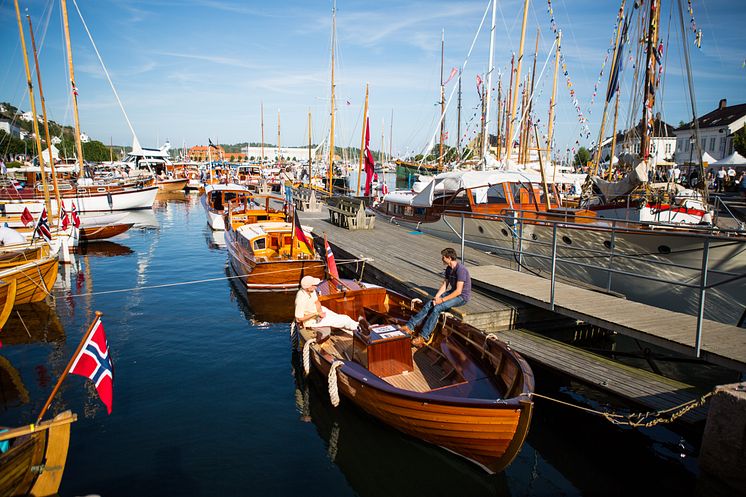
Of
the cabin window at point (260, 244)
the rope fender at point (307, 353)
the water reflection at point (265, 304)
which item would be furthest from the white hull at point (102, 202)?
the rope fender at point (307, 353)

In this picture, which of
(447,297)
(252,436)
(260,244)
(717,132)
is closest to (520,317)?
(447,297)

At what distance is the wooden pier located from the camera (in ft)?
21.4

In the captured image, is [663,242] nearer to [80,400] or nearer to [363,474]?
[363,474]

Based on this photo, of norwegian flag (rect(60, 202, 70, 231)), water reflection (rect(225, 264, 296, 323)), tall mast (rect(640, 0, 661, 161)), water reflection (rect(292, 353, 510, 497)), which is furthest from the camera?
norwegian flag (rect(60, 202, 70, 231))

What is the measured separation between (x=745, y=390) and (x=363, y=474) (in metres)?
5.01

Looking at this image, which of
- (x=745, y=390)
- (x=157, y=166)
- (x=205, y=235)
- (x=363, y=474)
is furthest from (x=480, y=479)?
(x=157, y=166)

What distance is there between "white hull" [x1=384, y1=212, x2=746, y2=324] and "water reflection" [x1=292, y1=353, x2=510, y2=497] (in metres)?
4.25

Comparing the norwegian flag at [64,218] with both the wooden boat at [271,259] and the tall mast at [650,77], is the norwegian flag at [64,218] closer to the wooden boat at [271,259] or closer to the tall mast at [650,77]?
the wooden boat at [271,259]

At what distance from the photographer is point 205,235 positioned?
28.0m

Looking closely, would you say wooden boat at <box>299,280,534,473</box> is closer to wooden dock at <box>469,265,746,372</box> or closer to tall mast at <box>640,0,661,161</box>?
wooden dock at <box>469,265,746,372</box>

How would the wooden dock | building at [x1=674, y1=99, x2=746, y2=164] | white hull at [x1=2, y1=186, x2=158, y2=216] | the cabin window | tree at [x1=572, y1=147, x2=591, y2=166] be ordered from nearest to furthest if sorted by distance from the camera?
the wooden dock, the cabin window, white hull at [x1=2, y1=186, x2=158, y2=216], building at [x1=674, y1=99, x2=746, y2=164], tree at [x1=572, y1=147, x2=591, y2=166]

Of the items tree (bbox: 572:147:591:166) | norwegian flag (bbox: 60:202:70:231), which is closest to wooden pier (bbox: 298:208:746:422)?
norwegian flag (bbox: 60:202:70:231)

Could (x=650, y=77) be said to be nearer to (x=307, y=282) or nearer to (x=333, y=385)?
(x=307, y=282)

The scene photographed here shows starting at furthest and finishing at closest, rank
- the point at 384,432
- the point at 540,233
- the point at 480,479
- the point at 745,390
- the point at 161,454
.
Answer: the point at 540,233 → the point at 384,432 → the point at 161,454 → the point at 480,479 → the point at 745,390
